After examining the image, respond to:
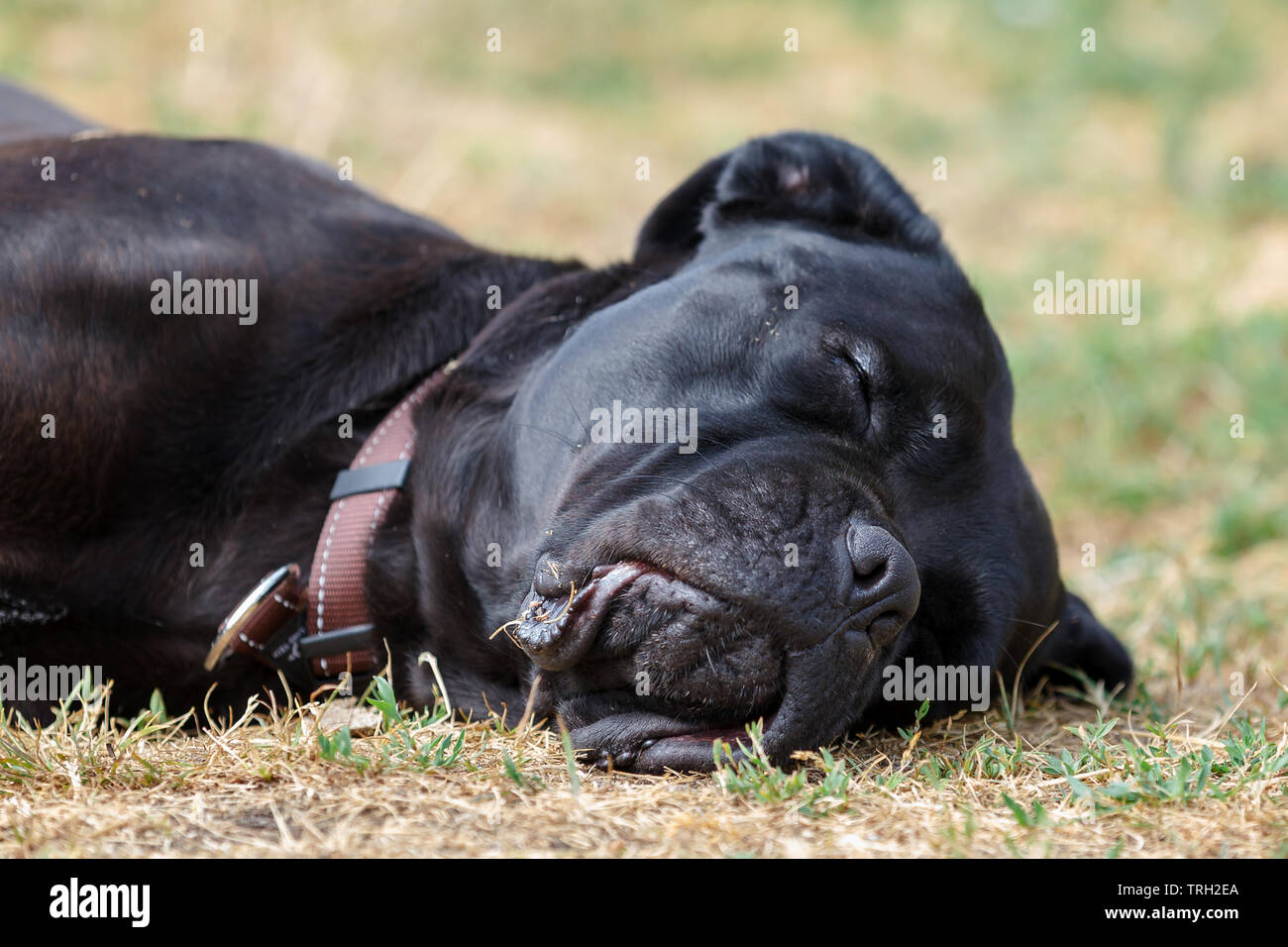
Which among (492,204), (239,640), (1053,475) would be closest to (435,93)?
(492,204)

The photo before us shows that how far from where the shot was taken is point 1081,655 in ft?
10.4

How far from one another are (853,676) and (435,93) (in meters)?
9.36

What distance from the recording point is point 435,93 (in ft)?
35.2

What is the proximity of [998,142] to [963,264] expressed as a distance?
5138 mm

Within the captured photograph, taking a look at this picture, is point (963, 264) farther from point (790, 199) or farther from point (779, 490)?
point (779, 490)

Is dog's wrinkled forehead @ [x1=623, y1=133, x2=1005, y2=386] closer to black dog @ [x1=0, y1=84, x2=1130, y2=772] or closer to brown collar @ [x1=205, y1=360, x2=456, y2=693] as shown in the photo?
black dog @ [x1=0, y1=84, x2=1130, y2=772]

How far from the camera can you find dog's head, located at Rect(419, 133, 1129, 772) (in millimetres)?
2213

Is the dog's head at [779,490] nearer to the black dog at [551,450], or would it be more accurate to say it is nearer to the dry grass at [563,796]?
the black dog at [551,450]

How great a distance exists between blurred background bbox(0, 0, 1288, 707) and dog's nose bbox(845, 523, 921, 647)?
1450 millimetres

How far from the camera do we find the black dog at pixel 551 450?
225 cm

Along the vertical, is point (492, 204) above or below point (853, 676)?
above

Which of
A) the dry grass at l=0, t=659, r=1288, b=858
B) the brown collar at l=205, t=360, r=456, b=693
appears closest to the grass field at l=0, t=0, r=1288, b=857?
the dry grass at l=0, t=659, r=1288, b=858

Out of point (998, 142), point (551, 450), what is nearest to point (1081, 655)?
point (551, 450)
